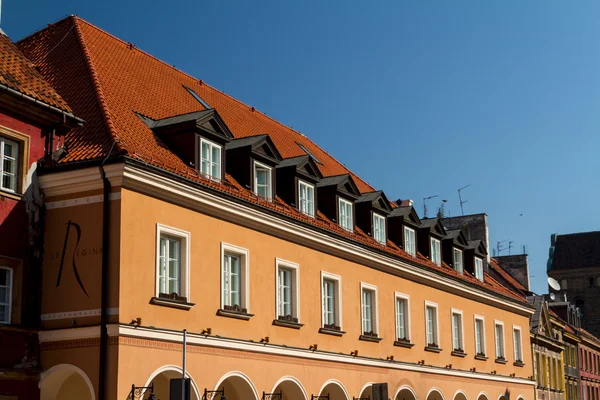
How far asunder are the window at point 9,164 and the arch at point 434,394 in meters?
19.8

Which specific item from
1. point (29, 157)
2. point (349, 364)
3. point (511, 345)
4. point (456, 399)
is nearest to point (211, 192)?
point (29, 157)

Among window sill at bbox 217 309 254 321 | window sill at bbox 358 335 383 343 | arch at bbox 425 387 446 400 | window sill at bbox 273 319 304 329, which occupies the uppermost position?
window sill at bbox 217 309 254 321

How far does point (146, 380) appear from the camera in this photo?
2141 cm

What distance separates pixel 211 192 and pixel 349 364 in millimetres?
9338

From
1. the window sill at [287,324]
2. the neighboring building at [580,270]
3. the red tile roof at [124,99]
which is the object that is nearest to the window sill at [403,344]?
the red tile roof at [124,99]

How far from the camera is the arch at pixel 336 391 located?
96.9ft

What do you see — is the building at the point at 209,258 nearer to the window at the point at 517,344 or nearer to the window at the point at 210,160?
the window at the point at 210,160

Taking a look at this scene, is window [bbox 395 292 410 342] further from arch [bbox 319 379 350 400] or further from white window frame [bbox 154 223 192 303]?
white window frame [bbox 154 223 192 303]

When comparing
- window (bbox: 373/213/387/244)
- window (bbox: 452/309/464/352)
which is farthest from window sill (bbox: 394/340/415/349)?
window (bbox: 452/309/464/352)

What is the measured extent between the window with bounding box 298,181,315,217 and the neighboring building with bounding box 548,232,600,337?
7586 centimetres

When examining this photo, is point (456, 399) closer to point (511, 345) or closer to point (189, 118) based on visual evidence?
point (511, 345)

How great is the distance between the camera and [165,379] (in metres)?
24.2

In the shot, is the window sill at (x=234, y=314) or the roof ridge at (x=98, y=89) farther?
the window sill at (x=234, y=314)

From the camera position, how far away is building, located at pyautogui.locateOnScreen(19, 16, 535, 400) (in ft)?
70.5
